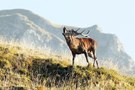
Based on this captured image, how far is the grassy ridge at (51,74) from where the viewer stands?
21.0 m

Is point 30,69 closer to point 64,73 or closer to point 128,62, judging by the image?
point 64,73

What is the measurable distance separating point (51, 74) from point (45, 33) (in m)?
145

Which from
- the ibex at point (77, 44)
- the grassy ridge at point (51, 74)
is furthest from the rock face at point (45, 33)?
the grassy ridge at point (51, 74)

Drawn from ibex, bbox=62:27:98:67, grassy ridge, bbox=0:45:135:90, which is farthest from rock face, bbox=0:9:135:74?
grassy ridge, bbox=0:45:135:90

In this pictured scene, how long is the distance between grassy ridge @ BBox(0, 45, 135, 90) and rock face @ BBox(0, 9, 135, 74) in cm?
11982

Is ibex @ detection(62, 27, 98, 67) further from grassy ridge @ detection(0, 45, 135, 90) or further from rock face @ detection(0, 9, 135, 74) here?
rock face @ detection(0, 9, 135, 74)

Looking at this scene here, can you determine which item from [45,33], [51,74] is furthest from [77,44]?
[45,33]

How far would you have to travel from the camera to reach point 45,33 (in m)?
167

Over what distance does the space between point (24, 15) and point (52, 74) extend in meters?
156

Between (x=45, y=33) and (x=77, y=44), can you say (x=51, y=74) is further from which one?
(x=45, y=33)

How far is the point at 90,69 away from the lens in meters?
23.0

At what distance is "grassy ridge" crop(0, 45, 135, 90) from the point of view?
68.8ft

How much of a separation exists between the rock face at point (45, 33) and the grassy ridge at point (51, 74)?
119825 mm

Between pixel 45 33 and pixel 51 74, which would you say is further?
pixel 45 33
